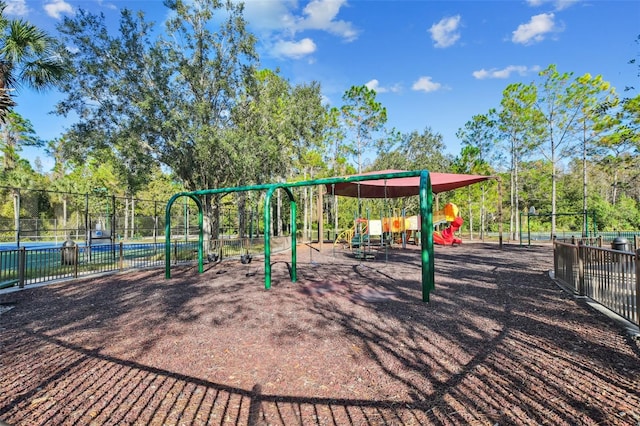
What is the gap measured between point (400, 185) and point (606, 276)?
342 inches

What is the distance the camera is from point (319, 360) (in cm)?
346

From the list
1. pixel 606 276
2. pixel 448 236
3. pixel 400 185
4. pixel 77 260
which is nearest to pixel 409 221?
pixel 448 236

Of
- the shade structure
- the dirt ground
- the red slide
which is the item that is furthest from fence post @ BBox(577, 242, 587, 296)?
the red slide

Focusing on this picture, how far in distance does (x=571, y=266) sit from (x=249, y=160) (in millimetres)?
11228

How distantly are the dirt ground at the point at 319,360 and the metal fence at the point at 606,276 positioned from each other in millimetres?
291

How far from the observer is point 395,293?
21.7 feet

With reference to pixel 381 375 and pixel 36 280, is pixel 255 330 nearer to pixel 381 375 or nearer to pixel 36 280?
pixel 381 375

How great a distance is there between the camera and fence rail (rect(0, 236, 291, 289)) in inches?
292

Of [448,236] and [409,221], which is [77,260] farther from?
[448,236]

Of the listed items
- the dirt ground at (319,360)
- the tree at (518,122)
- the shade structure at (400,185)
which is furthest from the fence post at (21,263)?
the tree at (518,122)

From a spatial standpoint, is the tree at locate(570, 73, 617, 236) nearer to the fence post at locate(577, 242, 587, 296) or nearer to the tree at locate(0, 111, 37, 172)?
the fence post at locate(577, 242, 587, 296)

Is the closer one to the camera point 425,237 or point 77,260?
point 425,237

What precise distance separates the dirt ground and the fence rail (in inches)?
53.4

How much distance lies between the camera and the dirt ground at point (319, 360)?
2484 mm
